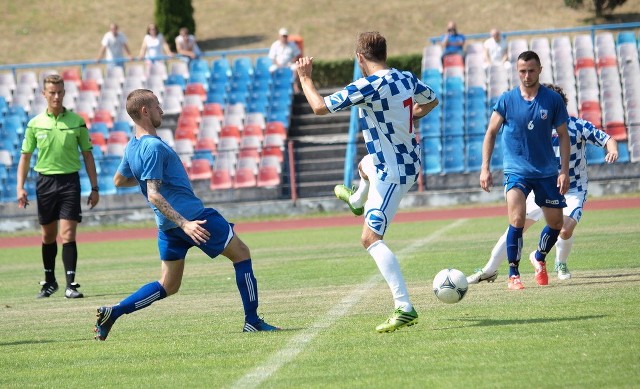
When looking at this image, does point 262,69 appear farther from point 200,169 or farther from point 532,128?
point 532,128

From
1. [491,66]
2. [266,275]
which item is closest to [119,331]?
[266,275]

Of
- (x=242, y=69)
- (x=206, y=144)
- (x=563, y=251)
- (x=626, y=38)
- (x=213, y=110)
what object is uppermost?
(x=242, y=69)

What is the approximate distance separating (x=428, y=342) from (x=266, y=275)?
18.8 feet

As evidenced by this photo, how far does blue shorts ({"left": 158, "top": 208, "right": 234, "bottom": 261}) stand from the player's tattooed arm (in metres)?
0.28

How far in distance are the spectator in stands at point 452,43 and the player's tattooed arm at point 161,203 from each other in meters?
20.8

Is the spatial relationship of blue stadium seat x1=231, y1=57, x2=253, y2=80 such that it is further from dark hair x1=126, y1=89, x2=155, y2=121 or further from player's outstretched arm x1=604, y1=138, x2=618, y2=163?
dark hair x1=126, y1=89, x2=155, y2=121

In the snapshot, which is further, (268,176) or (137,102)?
(268,176)

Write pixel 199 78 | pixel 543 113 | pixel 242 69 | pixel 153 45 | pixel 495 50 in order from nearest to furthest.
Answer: pixel 543 113, pixel 495 50, pixel 199 78, pixel 242 69, pixel 153 45

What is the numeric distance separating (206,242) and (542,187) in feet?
10.9

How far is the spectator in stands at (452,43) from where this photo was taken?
27.8 m

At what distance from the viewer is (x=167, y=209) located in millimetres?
7695

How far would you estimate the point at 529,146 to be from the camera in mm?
9461

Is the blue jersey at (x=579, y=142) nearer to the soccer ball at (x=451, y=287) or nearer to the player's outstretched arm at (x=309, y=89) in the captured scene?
the soccer ball at (x=451, y=287)

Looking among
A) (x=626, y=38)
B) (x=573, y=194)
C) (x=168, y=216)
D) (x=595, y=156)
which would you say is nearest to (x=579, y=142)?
(x=573, y=194)
